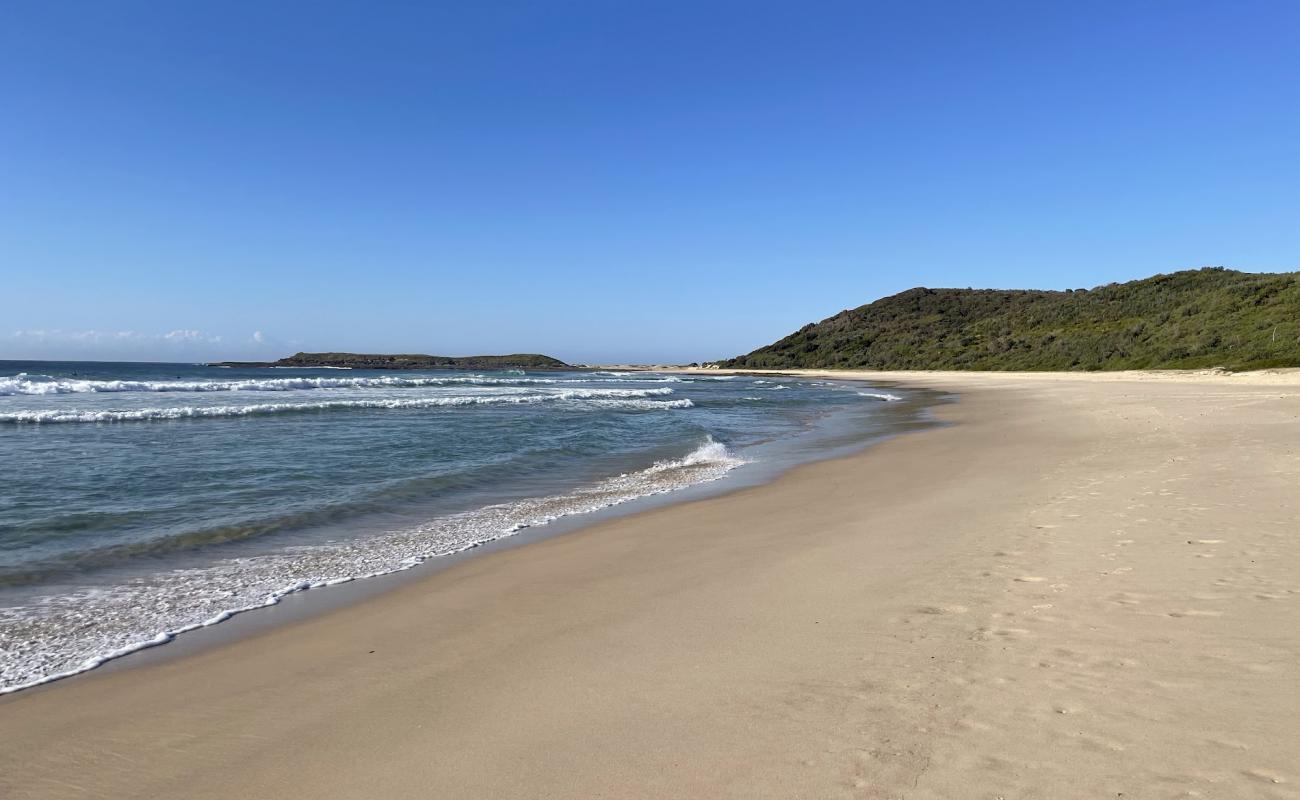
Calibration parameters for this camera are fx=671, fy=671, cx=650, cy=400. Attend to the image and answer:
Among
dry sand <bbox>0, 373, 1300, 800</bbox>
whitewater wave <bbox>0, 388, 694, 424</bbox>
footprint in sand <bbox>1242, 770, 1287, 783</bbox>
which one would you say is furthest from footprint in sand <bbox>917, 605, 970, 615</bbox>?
whitewater wave <bbox>0, 388, 694, 424</bbox>

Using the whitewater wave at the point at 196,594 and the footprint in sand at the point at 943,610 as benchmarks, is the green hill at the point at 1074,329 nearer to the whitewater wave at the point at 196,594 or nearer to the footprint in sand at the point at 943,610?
the footprint in sand at the point at 943,610

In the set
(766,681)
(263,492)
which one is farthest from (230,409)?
(766,681)

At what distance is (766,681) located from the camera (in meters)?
3.55

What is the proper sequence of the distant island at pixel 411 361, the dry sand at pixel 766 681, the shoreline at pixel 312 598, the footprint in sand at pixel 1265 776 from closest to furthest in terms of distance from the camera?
the footprint in sand at pixel 1265 776, the dry sand at pixel 766 681, the shoreline at pixel 312 598, the distant island at pixel 411 361

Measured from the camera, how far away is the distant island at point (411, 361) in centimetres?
13550

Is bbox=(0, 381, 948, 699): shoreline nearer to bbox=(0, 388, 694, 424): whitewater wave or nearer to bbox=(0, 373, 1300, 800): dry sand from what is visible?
bbox=(0, 373, 1300, 800): dry sand

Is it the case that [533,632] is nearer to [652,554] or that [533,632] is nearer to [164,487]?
[652,554]

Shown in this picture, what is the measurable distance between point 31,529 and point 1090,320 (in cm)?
7982

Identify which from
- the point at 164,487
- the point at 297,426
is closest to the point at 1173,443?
the point at 164,487

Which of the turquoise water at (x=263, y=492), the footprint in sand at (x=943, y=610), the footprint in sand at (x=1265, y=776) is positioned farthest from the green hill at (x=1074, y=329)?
the footprint in sand at (x=1265, y=776)

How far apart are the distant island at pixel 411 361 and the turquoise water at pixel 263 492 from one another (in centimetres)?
11315

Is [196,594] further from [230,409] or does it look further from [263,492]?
[230,409]

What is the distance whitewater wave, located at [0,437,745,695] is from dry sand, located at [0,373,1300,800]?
0.52 meters

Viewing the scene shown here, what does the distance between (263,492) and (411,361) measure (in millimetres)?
145989
